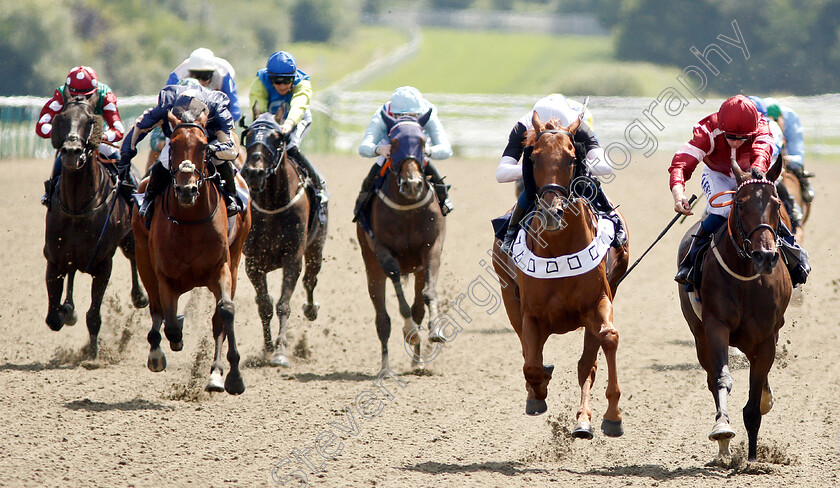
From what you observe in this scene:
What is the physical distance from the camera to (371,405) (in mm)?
7605

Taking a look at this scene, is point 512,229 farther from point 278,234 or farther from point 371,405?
point 278,234

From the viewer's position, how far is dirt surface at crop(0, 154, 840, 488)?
5965 mm

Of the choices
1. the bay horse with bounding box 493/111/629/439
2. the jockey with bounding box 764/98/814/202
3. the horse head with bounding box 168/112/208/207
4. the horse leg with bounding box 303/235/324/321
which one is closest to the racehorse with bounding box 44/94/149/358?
the horse head with bounding box 168/112/208/207

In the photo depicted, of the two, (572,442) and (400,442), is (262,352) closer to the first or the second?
(400,442)

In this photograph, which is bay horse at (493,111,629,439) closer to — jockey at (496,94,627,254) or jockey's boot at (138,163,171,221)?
jockey at (496,94,627,254)

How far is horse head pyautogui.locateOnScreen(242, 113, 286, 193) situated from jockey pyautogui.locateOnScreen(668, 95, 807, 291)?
3.32 meters

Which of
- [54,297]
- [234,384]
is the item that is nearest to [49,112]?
[54,297]

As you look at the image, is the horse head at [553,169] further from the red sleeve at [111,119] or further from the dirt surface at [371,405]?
the red sleeve at [111,119]

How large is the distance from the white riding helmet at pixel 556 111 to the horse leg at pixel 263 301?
352 cm

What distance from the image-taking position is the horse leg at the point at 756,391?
6152 millimetres

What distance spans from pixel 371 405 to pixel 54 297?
283 cm

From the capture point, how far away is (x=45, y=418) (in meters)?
6.88

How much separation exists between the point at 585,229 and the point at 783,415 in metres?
2.34

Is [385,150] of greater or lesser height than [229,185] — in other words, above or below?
above
